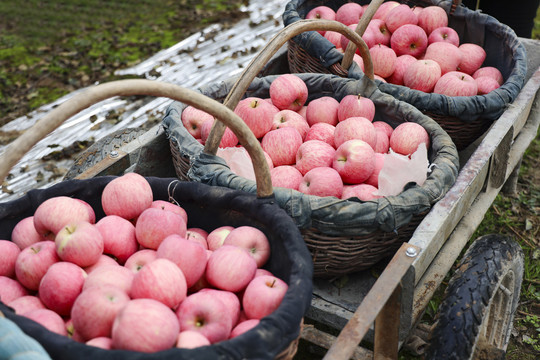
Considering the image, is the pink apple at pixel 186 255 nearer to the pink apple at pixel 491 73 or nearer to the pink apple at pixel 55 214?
the pink apple at pixel 55 214

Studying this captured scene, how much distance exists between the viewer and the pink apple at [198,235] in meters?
1.59

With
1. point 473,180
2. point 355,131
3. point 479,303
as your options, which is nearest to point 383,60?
point 355,131

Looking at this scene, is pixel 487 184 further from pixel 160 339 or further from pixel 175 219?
pixel 160 339

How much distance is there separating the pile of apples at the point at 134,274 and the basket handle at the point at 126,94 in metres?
0.23

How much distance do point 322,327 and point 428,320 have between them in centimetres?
57

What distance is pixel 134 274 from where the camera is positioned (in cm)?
141

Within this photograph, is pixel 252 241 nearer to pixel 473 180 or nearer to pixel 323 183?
pixel 323 183

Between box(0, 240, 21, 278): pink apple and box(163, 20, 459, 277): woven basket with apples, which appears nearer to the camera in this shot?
box(0, 240, 21, 278): pink apple

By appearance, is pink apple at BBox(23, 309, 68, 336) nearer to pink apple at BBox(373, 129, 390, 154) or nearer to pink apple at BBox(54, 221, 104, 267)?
pink apple at BBox(54, 221, 104, 267)

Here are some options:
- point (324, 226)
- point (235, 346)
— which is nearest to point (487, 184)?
point (324, 226)

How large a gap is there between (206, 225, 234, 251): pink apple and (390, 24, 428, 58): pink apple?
1.75m

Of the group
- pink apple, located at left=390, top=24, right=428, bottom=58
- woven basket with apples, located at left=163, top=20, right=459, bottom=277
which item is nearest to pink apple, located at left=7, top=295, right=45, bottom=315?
woven basket with apples, located at left=163, top=20, right=459, bottom=277

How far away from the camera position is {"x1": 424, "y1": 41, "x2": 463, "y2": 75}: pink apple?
273 centimetres

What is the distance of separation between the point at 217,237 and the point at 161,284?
35 centimetres
